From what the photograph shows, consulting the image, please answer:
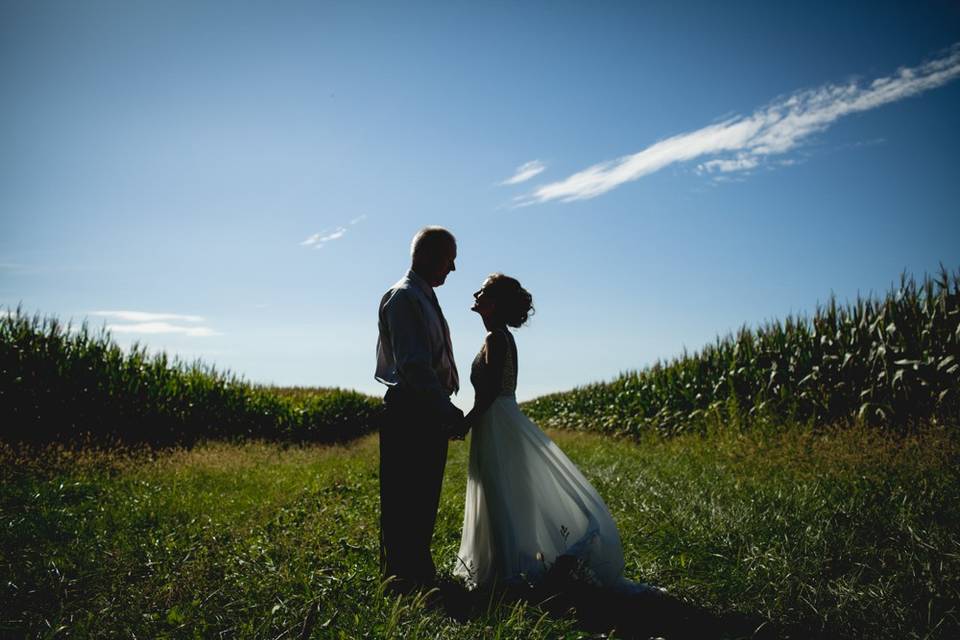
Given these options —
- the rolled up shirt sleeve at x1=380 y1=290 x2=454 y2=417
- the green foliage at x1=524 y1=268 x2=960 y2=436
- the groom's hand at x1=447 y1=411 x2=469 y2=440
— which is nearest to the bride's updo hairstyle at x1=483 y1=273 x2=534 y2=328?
the rolled up shirt sleeve at x1=380 y1=290 x2=454 y2=417

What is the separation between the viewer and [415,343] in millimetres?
3676

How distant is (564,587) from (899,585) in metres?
2.11

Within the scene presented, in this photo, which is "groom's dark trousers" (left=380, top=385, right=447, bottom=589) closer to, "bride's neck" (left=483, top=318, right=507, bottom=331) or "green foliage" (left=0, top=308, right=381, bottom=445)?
"bride's neck" (left=483, top=318, right=507, bottom=331)

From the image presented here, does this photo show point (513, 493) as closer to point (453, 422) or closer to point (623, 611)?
point (453, 422)

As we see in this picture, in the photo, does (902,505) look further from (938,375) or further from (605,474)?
(938,375)

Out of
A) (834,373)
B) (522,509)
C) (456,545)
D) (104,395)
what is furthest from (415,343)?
(104,395)

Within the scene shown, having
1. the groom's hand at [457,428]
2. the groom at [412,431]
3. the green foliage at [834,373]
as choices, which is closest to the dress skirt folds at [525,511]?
the groom's hand at [457,428]

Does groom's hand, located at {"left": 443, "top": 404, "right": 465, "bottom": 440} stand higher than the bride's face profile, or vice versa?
the bride's face profile

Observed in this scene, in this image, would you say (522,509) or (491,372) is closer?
(522,509)

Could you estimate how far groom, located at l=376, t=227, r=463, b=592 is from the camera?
3.66 m

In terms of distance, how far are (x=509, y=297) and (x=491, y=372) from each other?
0.60m

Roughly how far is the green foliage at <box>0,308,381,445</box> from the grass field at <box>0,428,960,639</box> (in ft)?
11.5

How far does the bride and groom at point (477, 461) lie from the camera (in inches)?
144

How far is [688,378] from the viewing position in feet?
48.3
